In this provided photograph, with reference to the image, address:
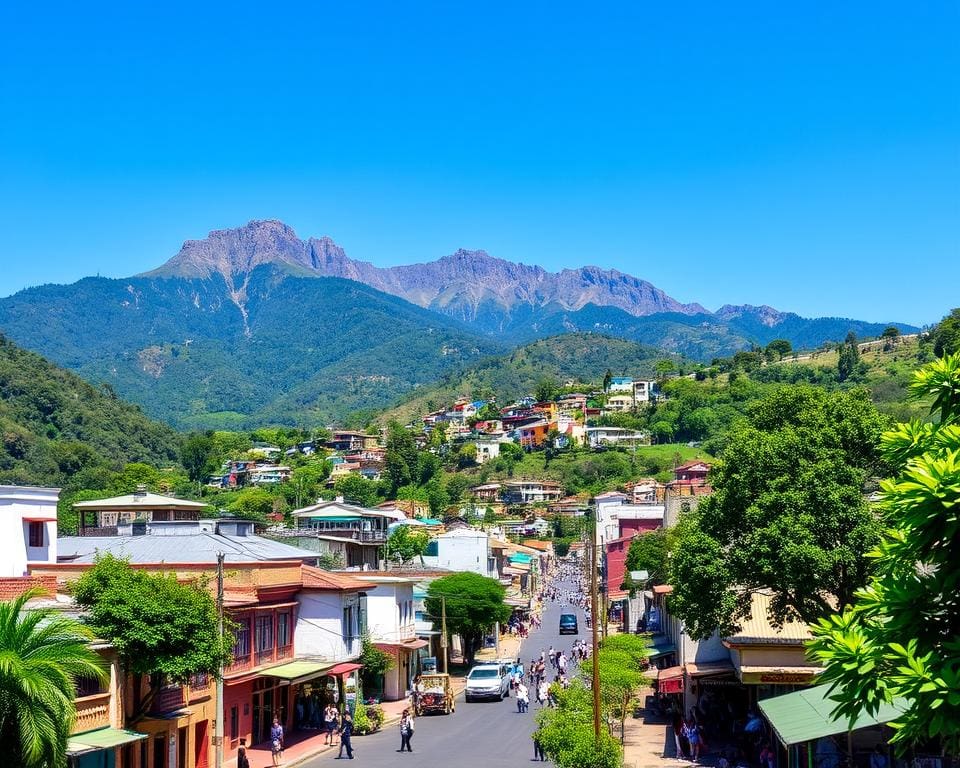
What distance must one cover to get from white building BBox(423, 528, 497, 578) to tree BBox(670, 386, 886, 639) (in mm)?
55441

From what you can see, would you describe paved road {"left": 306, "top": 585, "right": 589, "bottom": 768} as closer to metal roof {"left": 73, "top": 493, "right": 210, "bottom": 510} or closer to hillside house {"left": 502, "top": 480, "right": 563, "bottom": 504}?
metal roof {"left": 73, "top": 493, "right": 210, "bottom": 510}

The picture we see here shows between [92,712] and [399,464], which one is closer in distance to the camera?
[92,712]

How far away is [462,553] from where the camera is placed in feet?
291

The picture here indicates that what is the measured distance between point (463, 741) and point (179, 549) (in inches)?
460

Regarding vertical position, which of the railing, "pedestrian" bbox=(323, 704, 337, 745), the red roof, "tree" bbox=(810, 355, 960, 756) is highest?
"tree" bbox=(810, 355, 960, 756)

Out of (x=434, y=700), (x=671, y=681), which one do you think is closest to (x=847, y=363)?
(x=434, y=700)

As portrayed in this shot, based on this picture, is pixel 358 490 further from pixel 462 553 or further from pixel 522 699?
pixel 522 699

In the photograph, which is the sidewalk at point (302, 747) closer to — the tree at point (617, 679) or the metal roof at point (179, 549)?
the metal roof at point (179, 549)

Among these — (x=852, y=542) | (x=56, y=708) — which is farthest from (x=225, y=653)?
(x=852, y=542)

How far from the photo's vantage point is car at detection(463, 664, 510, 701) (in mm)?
48344

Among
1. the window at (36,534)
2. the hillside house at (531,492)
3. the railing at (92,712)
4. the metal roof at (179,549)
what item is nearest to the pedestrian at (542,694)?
the metal roof at (179,549)

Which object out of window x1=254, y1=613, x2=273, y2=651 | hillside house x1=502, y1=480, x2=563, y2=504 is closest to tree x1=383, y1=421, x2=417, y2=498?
hillside house x1=502, y1=480, x2=563, y2=504

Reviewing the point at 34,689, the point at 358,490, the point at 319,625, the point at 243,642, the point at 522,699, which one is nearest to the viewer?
the point at 34,689

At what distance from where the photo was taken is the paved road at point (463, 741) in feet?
106
